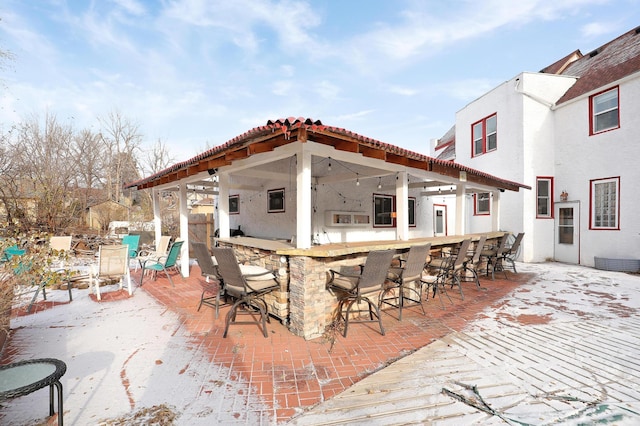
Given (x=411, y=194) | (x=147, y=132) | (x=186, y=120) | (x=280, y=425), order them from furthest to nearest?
(x=147, y=132) < (x=186, y=120) < (x=411, y=194) < (x=280, y=425)

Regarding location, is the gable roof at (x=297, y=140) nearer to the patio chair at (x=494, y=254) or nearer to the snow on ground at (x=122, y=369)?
the patio chair at (x=494, y=254)

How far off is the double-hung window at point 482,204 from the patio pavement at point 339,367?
23.4 ft

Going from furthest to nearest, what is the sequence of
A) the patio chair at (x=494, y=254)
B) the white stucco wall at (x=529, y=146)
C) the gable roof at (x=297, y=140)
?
the white stucco wall at (x=529, y=146)
the patio chair at (x=494, y=254)
the gable roof at (x=297, y=140)

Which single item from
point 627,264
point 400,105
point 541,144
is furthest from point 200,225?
point 627,264

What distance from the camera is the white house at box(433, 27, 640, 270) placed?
837cm

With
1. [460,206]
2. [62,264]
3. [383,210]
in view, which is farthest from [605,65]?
[62,264]

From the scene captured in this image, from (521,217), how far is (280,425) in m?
10.9

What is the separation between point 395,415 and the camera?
2146 millimetres

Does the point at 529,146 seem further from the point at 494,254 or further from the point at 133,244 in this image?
the point at 133,244

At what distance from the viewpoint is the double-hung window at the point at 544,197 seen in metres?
10.2

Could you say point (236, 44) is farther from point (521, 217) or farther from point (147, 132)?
point (147, 132)

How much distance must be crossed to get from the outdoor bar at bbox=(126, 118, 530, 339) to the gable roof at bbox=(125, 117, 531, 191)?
1 centimetres

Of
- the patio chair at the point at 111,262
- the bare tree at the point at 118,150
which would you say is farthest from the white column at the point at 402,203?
the bare tree at the point at 118,150

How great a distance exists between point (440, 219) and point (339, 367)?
988cm
